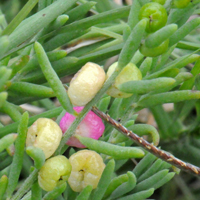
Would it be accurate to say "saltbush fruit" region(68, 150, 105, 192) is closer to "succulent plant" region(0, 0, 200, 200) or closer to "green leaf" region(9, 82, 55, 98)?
"succulent plant" region(0, 0, 200, 200)

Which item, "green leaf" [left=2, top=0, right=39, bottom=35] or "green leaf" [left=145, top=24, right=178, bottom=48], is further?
"green leaf" [left=2, top=0, right=39, bottom=35]

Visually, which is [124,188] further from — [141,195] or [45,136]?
[45,136]

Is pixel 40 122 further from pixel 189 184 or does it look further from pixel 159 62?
pixel 189 184

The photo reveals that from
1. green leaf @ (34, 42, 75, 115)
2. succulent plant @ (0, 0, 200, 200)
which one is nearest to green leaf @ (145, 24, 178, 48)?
succulent plant @ (0, 0, 200, 200)

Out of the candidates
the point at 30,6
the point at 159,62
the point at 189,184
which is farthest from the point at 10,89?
the point at 189,184

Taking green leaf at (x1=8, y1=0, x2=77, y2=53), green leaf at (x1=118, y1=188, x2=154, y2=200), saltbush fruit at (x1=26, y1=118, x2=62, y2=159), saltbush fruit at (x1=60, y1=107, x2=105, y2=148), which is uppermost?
green leaf at (x1=8, y1=0, x2=77, y2=53)
